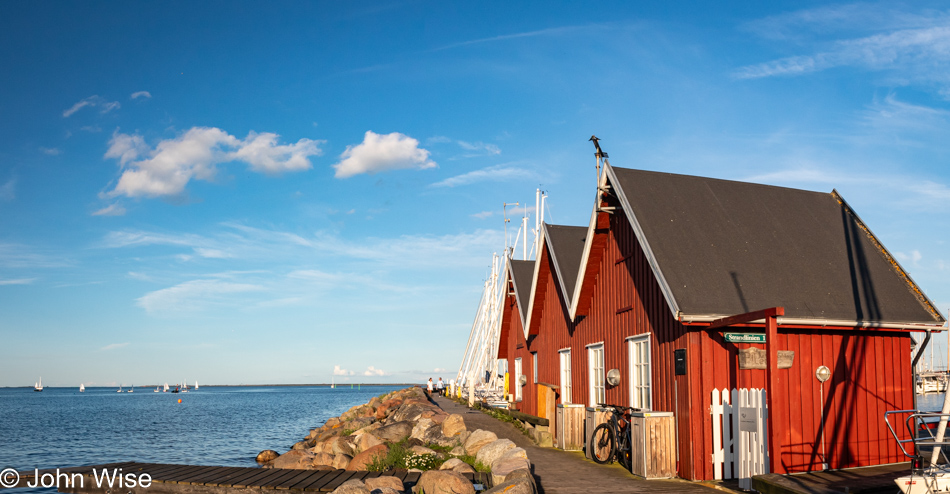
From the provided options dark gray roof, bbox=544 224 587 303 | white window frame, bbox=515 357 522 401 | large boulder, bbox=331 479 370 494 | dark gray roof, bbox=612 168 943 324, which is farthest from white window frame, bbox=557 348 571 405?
large boulder, bbox=331 479 370 494

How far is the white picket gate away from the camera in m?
11.9

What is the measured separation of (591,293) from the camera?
16938 mm

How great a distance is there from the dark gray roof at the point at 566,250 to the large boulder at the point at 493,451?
210 inches

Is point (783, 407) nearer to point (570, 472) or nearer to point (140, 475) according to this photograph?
point (570, 472)

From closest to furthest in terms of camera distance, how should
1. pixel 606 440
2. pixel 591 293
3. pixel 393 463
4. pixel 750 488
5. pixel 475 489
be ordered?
pixel 750 488, pixel 475 489, pixel 606 440, pixel 393 463, pixel 591 293

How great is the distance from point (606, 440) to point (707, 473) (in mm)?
2609

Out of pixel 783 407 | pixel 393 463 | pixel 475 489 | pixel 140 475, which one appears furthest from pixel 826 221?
pixel 140 475


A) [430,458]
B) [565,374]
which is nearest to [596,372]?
[565,374]

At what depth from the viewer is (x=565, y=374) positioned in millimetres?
20391

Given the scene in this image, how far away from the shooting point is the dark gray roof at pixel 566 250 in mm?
19836

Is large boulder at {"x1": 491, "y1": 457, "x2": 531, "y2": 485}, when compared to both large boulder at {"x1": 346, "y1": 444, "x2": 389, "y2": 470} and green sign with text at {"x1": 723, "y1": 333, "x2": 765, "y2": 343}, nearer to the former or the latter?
green sign with text at {"x1": 723, "y1": 333, "x2": 765, "y2": 343}

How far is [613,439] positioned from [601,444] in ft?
2.16

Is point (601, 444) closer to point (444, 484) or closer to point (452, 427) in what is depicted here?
point (444, 484)

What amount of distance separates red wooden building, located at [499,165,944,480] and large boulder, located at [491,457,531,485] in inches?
111
